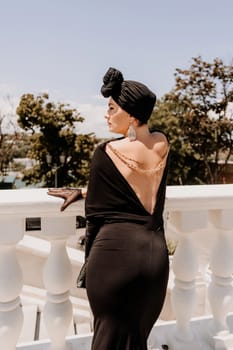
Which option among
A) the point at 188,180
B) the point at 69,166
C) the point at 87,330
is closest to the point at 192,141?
the point at 188,180

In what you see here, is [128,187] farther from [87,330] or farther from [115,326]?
[87,330]

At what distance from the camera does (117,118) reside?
4.17ft

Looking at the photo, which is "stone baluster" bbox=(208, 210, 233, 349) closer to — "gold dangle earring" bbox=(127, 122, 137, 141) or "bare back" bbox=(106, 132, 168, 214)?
"bare back" bbox=(106, 132, 168, 214)

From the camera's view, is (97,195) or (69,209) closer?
(97,195)

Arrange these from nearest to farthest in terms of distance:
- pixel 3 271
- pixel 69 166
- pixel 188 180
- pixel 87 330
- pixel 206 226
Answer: pixel 3 271 → pixel 206 226 → pixel 87 330 → pixel 69 166 → pixel 188 180

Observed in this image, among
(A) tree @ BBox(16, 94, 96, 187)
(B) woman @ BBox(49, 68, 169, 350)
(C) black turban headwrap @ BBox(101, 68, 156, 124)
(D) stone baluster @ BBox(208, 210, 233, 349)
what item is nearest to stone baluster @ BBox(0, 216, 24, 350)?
(B) woman @ BBox(49, 68, 169, 350)

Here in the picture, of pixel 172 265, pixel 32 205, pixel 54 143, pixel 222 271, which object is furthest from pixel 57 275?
pixel 54 143

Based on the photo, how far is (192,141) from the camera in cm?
1967

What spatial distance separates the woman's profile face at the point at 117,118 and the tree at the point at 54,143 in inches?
701

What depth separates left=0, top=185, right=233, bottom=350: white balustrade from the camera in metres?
1.26

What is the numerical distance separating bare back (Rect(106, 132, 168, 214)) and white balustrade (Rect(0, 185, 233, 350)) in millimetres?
220

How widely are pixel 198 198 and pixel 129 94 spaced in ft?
1.80

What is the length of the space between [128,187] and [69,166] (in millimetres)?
18576

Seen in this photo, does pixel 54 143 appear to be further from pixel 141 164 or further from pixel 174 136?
pixel 141 164
